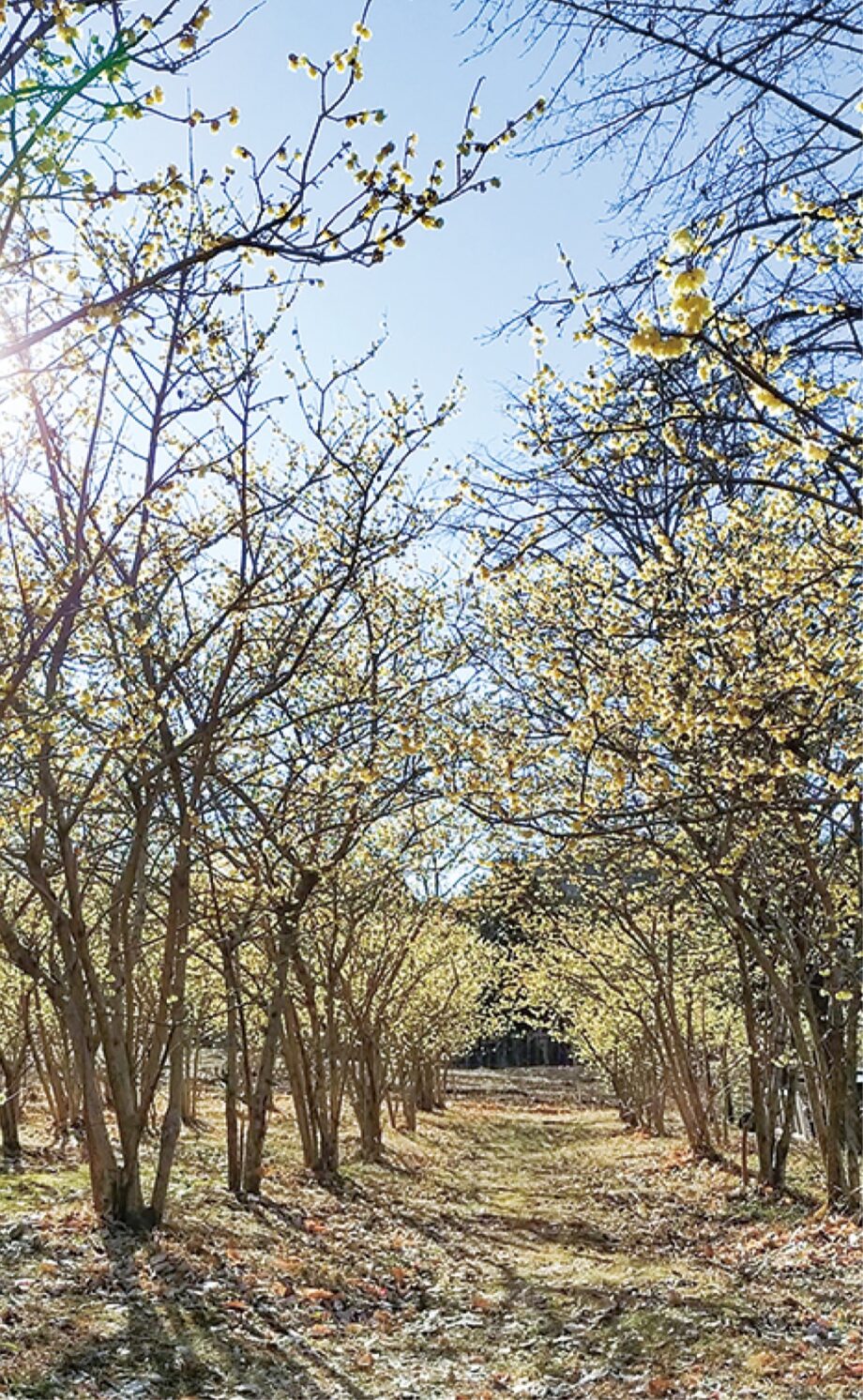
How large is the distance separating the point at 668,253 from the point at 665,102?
1.43 ft

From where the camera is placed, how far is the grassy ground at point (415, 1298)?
530cm

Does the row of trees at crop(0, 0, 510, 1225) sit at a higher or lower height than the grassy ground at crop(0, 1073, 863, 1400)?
higher

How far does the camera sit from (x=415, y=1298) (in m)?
7.53

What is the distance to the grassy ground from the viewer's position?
17.4 ft

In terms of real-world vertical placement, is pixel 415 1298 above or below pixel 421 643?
below

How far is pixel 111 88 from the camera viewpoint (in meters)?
2.79

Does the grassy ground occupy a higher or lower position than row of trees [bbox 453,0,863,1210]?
lower

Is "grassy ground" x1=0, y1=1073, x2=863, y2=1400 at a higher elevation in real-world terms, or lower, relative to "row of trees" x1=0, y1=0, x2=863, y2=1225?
lower

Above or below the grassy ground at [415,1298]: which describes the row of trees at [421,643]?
above

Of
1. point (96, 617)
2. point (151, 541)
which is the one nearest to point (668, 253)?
point (96, 617)

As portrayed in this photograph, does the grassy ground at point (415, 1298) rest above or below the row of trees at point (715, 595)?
below

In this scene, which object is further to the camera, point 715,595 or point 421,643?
point 421,643

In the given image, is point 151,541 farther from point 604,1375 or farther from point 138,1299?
point 604,1375

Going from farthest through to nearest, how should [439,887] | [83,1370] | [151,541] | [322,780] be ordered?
[439,887] < [322,780] < [151,541] < [83,1370]
